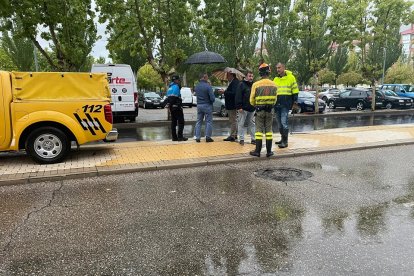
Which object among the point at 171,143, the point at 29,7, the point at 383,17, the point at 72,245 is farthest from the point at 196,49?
the point at 72,245

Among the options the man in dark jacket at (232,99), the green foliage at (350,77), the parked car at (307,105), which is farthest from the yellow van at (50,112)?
the green foliage at (350,77)

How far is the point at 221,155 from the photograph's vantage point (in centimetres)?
773

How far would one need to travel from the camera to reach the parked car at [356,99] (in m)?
23.6

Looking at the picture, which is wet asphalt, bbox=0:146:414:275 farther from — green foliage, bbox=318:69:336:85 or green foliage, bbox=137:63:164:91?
green foliage, bbox=137:63:164:91

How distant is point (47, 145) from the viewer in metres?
6.93

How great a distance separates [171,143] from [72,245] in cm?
572

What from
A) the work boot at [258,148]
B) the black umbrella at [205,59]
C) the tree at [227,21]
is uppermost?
the tree at [227,21]

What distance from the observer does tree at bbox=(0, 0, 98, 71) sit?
517 inches

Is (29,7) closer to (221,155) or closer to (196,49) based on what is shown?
(221,155)

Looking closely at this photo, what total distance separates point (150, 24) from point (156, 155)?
8.92m

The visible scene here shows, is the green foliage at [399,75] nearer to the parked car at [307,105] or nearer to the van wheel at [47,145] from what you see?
the parked car at [307,105]

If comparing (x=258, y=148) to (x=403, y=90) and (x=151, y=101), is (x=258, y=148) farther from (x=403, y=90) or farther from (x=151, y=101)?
(x=403, y=90)

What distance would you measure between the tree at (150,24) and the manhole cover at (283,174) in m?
9.66

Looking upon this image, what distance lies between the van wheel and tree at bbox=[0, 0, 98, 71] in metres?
7.60
